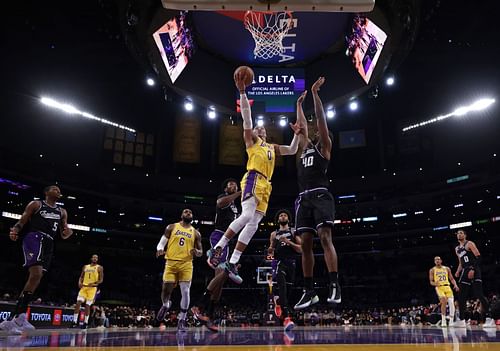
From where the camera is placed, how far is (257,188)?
5.80 meters

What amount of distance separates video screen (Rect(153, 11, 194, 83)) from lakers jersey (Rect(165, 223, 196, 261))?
35.7ft

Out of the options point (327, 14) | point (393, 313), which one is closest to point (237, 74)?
point (327, 14)

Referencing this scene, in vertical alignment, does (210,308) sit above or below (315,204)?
below

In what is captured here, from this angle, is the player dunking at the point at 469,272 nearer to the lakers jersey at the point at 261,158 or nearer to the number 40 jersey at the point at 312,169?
the number 40 jersey at the point at 312,169

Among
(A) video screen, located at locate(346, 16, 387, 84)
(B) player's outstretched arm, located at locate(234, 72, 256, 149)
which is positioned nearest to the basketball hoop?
(A) video screen, located at locate(346, 16, 387, 84)

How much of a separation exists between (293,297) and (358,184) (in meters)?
11.2

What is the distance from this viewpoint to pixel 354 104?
72.5 ft

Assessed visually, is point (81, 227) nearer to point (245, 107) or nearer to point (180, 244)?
point (180, 244)

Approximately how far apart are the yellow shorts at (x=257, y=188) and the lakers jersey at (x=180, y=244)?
243cm

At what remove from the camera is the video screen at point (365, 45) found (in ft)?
54.2

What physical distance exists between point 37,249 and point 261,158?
3891mm

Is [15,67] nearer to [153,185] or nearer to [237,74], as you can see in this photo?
[153,185]

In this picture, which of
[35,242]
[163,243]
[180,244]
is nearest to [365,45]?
[180,244]

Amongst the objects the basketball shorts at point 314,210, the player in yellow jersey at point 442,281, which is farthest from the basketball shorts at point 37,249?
the player in yellow jersey at point 442,281
